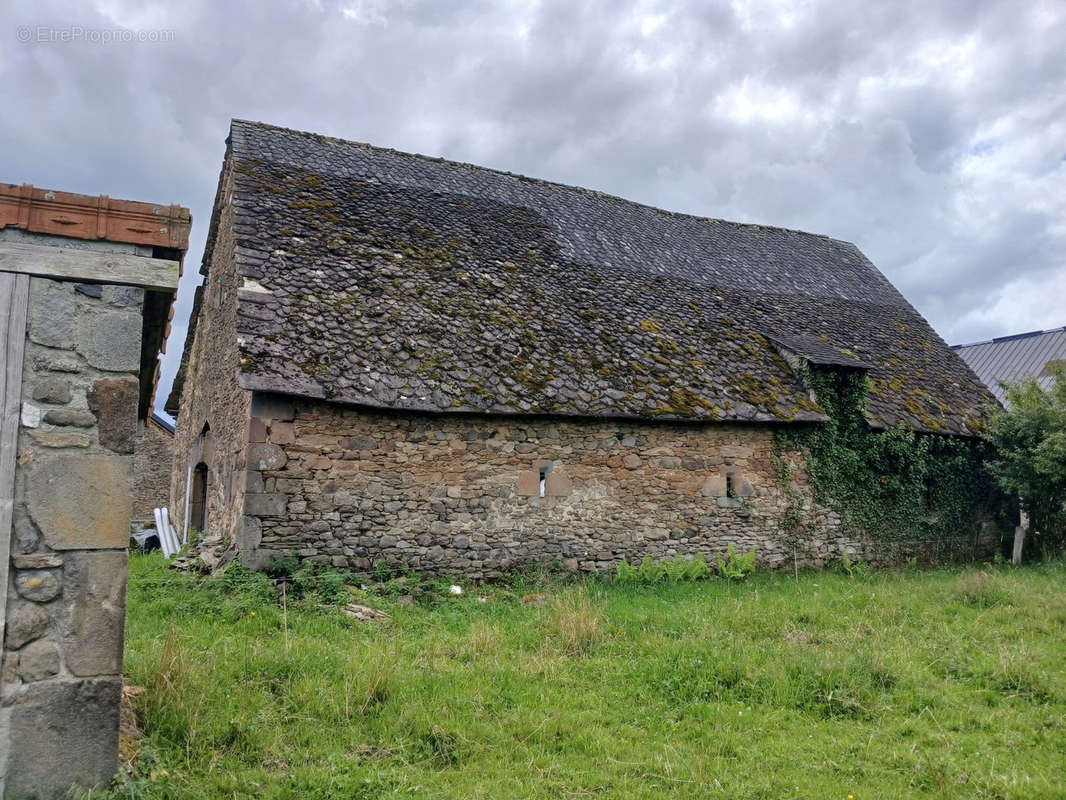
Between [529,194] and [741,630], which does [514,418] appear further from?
[529,194]

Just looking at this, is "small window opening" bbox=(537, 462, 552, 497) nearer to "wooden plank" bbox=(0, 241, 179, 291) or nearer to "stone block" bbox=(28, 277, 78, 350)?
"wooden plank" bbox=(0, 241, 179, 291)

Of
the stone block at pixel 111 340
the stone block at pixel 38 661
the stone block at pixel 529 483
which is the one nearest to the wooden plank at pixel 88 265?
the stone block at pixel 111 340

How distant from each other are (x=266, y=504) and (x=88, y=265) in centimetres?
509

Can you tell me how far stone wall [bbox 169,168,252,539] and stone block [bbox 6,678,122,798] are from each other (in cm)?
503

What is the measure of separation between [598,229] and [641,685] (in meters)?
10.9

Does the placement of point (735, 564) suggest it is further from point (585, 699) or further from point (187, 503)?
point (187, 503)

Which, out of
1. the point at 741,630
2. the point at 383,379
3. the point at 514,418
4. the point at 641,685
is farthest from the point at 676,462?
the point at 641,685

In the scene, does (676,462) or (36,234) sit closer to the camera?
(36,234)

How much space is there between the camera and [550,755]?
459 centimetres

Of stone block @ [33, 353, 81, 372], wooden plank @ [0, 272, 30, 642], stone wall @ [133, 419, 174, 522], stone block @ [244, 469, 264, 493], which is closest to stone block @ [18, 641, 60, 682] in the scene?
wooden plank @ [0, 272, 30, 642]

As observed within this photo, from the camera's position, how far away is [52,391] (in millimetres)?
3602

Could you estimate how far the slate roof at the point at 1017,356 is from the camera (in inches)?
905

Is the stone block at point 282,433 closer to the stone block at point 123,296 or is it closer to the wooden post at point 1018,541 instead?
the stone block at point 123,296

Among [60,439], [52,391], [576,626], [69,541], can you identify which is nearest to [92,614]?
[69,541]
